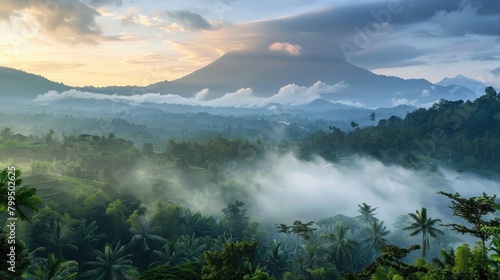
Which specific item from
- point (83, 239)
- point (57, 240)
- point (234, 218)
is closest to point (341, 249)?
point (234, 218)

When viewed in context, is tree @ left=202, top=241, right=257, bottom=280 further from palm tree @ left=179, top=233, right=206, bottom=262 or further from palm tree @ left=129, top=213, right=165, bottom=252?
palm tree @ left=129, top=213, right=165, bottom=252

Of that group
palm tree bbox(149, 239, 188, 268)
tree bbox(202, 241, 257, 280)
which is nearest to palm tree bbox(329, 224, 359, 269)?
palm tree bbox(149, 239, 188, 268)

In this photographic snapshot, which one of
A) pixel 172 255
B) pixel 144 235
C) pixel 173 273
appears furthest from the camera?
pixel 144 235

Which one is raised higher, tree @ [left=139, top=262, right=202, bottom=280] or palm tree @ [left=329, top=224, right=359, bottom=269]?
tree @ [left=139, top=262, right=202, bottom=280]

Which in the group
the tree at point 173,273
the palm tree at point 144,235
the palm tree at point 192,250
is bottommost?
the palm tree at point 192,250

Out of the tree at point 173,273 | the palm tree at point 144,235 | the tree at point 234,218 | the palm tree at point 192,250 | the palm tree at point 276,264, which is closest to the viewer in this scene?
the tree at point 173,273

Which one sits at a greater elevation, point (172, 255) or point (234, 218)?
point (172, 255)

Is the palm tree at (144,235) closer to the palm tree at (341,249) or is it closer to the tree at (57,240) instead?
the tree at (57,240)

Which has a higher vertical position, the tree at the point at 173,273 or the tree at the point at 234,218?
the tree at the point at 173,273

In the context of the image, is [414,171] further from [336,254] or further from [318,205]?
[336,254]

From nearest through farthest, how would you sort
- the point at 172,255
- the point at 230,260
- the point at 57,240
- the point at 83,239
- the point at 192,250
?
the point at 230,260, the point at 172,255, the point at 57,240, the point at 83,239, the point at 192,250

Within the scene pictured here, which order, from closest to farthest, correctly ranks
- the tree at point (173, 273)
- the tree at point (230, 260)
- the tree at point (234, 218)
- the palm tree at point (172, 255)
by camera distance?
the tree at point (173, 273) → the tree at point (230, 260) → the palm tree at point (172, 255) → the tree at point (234, 218)

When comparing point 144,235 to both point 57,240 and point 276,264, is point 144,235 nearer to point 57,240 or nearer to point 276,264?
point 57,240

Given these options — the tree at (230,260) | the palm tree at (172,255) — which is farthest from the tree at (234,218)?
the tree at (230,260)
